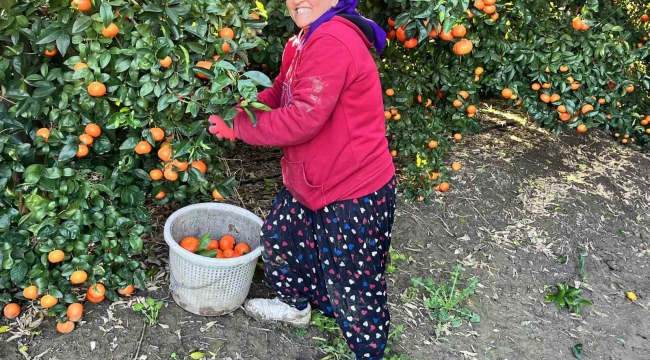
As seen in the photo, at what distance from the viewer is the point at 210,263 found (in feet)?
7.85

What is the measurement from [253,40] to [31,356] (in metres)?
1.59

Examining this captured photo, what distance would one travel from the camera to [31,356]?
2.34 meters

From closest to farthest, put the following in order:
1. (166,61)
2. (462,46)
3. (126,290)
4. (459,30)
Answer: (166,61), (126,290), (459,30), (462,46)

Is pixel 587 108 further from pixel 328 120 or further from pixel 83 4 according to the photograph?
pixel 83 4

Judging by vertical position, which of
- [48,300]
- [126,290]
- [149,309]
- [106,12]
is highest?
[106,12]

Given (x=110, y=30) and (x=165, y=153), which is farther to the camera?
(x=165, y=153)

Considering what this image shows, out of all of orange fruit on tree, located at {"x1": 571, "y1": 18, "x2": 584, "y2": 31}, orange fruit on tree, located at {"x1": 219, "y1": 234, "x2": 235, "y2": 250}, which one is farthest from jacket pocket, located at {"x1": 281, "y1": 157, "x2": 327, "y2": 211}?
orange fruit on tree, located at {"x1": 571, "y1": 18, "x2": 584, "y2": 31}

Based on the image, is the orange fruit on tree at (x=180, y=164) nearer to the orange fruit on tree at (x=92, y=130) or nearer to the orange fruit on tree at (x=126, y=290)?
the orange fruit on tree at (x=92, y=130)

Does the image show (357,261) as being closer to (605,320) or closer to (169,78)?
(169,78)

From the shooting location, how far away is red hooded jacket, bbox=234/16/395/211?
1.95 meters

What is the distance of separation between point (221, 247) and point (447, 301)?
50.0 inches

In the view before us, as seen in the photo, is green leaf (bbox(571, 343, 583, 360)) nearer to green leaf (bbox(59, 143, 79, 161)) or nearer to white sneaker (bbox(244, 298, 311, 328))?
white sneaker (bbox(244, 298, 311, 328))

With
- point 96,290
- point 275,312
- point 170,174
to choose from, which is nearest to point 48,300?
point 96,290

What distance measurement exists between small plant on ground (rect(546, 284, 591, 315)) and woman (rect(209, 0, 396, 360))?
4.61 ft
